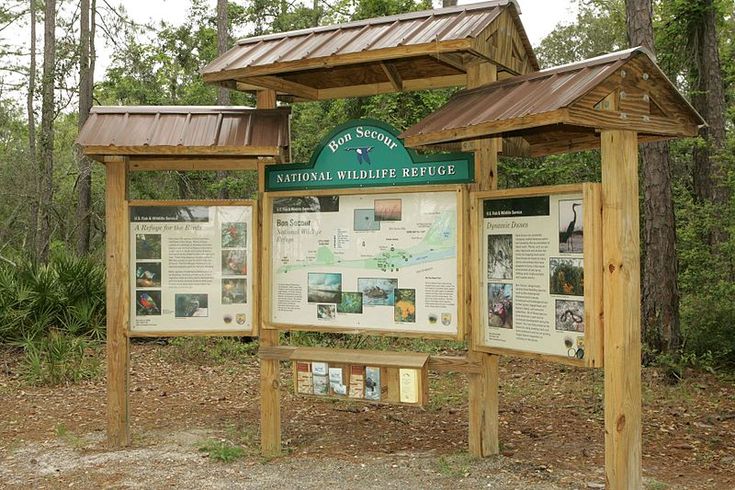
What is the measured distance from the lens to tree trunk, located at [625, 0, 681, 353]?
8.71 metres

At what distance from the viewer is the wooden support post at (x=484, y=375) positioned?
517 centimetres

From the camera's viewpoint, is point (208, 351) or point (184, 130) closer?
point (184, 130)

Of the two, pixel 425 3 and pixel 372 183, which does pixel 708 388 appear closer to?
pixel 372 183

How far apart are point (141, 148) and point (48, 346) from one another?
512 centimetres

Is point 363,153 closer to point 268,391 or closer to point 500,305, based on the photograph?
point 500,305

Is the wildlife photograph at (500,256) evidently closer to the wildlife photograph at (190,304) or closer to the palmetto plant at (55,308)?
the wildlife photograph at (190,304)

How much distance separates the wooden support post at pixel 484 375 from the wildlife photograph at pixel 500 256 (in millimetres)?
152

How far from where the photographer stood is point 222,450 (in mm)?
5648

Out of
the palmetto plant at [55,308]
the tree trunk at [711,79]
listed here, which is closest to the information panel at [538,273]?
the palmetto plant at [55,308]

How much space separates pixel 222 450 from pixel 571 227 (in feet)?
10.5

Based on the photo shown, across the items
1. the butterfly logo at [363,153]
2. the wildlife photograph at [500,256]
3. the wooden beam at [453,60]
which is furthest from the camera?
the butterfly logo at [363,153]

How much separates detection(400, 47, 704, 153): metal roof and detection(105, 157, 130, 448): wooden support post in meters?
2.51

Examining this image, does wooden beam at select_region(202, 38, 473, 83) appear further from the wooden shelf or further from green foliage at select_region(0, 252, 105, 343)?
green foliage at select_region(0, 252, 105, 343)

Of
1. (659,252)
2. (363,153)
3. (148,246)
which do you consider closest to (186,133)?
(148,246)
